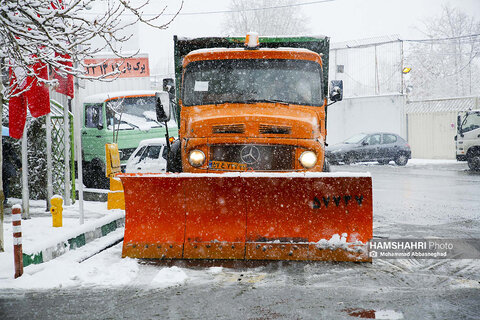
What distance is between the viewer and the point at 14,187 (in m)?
14.0

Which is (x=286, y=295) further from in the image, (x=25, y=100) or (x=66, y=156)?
(x=66, y=156)

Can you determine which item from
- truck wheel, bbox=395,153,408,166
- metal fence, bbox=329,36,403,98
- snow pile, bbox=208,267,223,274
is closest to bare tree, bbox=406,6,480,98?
metal fence, bbox=329,36,403,98

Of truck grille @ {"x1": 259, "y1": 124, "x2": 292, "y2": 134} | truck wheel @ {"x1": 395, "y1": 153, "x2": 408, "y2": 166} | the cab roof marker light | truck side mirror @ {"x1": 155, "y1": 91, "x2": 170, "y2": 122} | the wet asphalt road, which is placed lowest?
the wet asphalt road

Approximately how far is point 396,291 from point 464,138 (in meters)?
17.3

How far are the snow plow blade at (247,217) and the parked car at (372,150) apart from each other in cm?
1876

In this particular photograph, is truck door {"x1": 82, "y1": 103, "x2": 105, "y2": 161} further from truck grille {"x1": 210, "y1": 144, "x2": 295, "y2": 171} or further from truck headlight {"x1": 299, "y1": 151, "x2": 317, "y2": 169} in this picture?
truck headlight {"x1": 299, "y1": 151, "x2": 317, "y2": 169}

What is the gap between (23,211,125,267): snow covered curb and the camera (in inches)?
264

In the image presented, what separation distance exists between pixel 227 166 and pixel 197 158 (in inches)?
15.9

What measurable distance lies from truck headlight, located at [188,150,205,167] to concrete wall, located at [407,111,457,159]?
908 inches

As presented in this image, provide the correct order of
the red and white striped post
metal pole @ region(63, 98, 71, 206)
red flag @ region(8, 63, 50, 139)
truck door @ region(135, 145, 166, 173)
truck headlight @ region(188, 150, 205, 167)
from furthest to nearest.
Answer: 1. truck door @ region(135, 145, 166, 173)
2. metal pole @ region(63, 98, 71, 206)
3. red flag @ region(8, 63, 50, 139)
4. truck headlight @ region(188, 150, 205, 167)
5. the red and white striped post

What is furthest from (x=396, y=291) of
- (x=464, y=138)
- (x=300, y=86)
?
(x=464, y=138)

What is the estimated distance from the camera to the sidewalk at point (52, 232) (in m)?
6.76

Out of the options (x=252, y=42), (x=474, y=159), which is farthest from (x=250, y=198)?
(x=474, y=159)

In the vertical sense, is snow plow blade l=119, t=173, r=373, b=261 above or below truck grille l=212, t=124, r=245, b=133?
below
